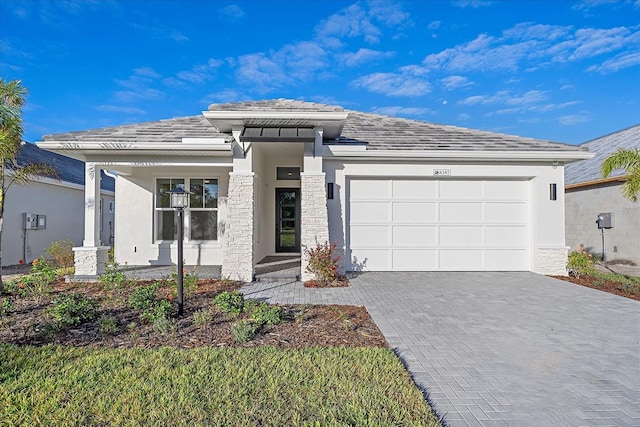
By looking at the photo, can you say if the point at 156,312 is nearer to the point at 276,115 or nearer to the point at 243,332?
the point at 243,332

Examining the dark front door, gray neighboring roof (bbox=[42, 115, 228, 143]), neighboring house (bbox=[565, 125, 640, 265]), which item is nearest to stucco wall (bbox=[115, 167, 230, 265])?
gray neighboring roof (bbox=[42, 115, 228, 143])

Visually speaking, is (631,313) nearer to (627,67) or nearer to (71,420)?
(71,420)

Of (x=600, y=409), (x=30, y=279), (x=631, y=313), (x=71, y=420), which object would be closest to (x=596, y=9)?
(x=631, y=313)

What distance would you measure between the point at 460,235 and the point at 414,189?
1.85 metres

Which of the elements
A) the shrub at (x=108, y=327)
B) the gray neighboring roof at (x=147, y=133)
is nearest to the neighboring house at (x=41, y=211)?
the gray neighboring roof at (x=147, y=133)

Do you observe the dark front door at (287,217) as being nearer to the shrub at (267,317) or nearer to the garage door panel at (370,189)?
the garage door panel at (370,189)

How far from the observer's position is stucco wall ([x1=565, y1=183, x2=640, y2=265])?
11.2m

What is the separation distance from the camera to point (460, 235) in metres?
9.60

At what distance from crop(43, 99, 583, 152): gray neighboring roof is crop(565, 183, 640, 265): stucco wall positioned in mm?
4274

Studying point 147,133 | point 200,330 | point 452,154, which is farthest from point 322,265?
point 147,133

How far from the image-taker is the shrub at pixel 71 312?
477cm

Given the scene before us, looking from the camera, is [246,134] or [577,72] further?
[577,72]

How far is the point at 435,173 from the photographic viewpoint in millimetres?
9445

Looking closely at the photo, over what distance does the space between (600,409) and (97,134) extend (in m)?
11.2
